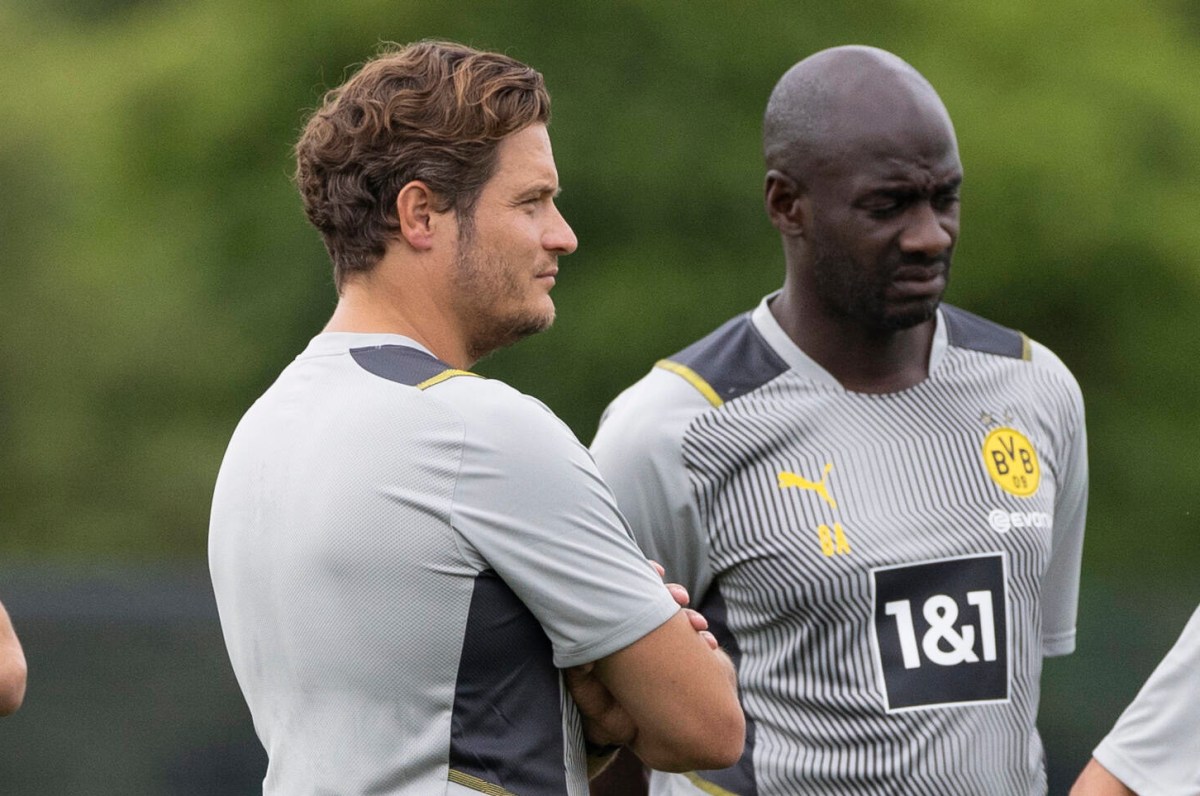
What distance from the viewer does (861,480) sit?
3.72 m

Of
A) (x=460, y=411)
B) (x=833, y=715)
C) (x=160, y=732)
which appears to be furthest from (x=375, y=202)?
(x=160, y=732)

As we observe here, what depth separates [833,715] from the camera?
3602 millimetres

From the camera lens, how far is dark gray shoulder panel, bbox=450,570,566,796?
2.57 meters

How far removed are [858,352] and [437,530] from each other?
153 cm

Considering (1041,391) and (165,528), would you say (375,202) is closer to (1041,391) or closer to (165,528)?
(1041,391)

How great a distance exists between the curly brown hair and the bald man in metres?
1.09

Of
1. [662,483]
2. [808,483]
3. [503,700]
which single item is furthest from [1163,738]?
[503,700]

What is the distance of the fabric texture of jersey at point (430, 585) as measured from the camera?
101 inches

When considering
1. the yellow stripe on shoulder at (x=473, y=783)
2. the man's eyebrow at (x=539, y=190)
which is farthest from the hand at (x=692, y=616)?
the man's eyebrow at (x=539, y=190)

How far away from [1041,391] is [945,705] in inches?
30.3

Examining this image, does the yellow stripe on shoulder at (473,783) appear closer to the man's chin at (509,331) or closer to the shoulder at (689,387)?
the man's chin at (509,331)

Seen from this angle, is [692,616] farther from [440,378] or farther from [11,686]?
[11,686]

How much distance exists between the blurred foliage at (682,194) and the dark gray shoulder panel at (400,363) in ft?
21.8

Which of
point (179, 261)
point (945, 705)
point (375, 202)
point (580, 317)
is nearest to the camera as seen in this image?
point (375, 202)
